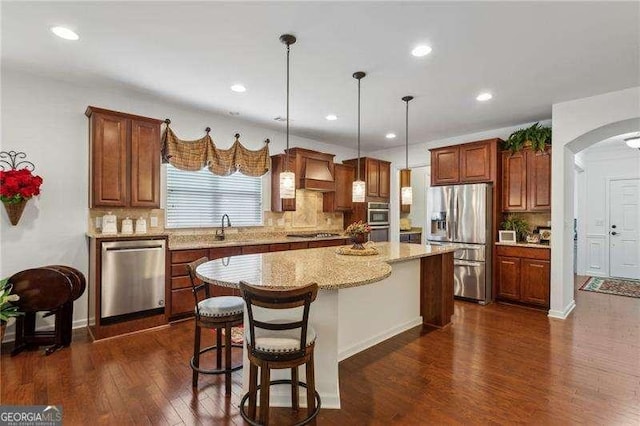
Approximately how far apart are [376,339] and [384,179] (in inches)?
161

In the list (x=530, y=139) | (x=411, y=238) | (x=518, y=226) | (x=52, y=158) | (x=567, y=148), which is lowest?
(x=411, y=238)

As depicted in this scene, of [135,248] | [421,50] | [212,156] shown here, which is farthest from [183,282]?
[421,50]

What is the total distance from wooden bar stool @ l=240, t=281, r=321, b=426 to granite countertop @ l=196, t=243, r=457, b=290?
0.41 ft

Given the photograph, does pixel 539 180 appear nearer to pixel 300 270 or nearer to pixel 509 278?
pixel 509 278

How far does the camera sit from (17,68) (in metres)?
3.23

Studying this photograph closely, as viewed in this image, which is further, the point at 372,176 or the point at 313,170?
the point at 372,176

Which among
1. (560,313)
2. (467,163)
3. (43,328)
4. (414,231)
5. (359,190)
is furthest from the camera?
(414,231)

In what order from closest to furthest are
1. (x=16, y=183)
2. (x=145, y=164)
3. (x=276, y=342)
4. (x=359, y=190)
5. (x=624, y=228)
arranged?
(x=276, y=342)
(x=16, y=183)
(x=359, y=190)
(x=145, y=164)
(x=624, y=228)

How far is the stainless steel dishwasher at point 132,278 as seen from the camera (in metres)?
3.33

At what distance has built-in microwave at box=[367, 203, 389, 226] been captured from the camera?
250 inches

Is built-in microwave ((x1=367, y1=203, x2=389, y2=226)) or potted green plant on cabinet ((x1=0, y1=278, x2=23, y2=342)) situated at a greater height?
built-in microwave ((x1=367, y1=203, x2=389, y2=226))

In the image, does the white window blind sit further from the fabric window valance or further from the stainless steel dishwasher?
Answer: the stainless steel dishwasher

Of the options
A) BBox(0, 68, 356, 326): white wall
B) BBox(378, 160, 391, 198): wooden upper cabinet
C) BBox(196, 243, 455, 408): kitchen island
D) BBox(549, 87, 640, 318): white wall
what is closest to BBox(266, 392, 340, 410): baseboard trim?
BBox(196, 243, 455, 408): kitchen island

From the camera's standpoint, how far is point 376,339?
10.6 feet
